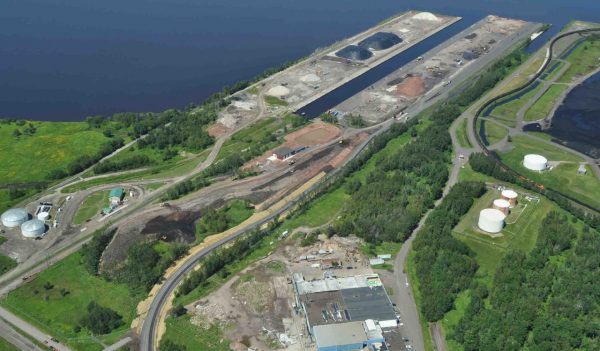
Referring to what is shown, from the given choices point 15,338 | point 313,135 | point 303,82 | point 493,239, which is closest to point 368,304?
point 493,239

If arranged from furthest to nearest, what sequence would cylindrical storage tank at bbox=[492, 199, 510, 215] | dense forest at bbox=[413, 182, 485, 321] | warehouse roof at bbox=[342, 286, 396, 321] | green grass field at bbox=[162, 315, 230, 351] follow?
1. cylindrical storage tank at bbox=[492, 199, 510, 215]
2. dense forest at bbox=[413, 182, 485, 321]
3. warehouse roof at bbox=[342, 286, 396, 321]
4. green grass field at bbox=[162, 315, 230, 351]

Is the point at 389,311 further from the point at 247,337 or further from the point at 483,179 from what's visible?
the point at 483,179

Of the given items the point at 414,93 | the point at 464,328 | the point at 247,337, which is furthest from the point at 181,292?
the point at 414,93

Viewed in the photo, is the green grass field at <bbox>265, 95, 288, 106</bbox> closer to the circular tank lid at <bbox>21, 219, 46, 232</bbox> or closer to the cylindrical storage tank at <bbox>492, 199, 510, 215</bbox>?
the cylindrical storage tank at <bbox>492, 199, 510, 215</bbox>

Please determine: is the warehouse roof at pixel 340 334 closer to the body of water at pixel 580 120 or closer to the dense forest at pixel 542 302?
the dense forest at pixel 542 302

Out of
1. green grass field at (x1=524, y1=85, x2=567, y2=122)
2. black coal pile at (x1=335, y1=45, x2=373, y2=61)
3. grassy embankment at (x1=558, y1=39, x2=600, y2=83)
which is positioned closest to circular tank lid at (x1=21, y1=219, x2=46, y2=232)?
black coal pile at (x1=335, y1=45, x2=373, y2=61)

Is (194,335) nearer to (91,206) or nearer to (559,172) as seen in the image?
(91,206)

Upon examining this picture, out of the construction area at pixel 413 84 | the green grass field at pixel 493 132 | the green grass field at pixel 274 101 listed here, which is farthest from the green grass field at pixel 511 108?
the green grass field at pixel 274 101

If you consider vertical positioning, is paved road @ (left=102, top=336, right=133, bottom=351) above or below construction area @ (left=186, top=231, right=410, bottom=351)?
above
